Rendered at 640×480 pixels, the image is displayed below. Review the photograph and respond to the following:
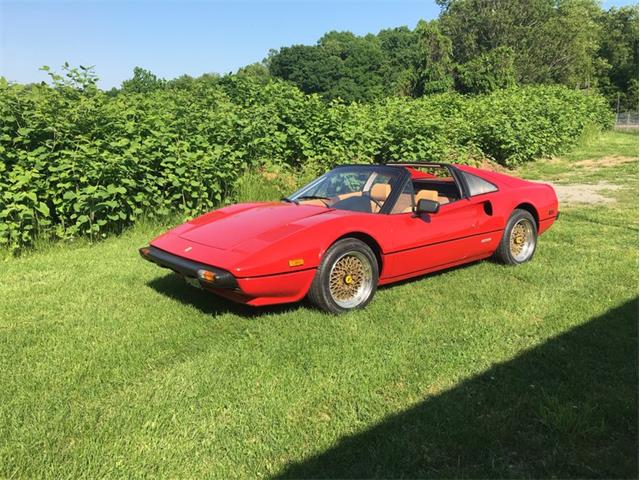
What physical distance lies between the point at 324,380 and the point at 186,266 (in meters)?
1.47

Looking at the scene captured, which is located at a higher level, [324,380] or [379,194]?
[379,194]

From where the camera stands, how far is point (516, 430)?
2639mm

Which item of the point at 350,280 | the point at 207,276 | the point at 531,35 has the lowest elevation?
the point at 350,280

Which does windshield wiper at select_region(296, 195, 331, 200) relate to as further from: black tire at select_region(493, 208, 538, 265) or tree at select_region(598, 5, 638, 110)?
tree at select_region(598, 5, 638, 110)

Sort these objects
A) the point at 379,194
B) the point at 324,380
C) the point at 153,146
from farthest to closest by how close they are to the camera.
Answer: the point at 153,146
the point at 379,194
the point at 324,380

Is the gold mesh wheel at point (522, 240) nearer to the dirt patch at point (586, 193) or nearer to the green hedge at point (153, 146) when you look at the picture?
the green hedge at point (153, 146)

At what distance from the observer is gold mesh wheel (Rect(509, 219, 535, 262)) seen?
222 inches

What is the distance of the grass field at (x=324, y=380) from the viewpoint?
2.43 meters

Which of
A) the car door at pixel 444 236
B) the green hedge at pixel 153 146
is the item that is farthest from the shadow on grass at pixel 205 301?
the green hedge at pixel 153 146

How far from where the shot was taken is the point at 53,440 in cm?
255

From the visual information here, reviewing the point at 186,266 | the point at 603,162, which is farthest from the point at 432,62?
the point at 186,266

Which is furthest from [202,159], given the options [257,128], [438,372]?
[438,372]

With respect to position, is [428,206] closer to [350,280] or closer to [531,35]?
[350,280]

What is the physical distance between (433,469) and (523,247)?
391cm
